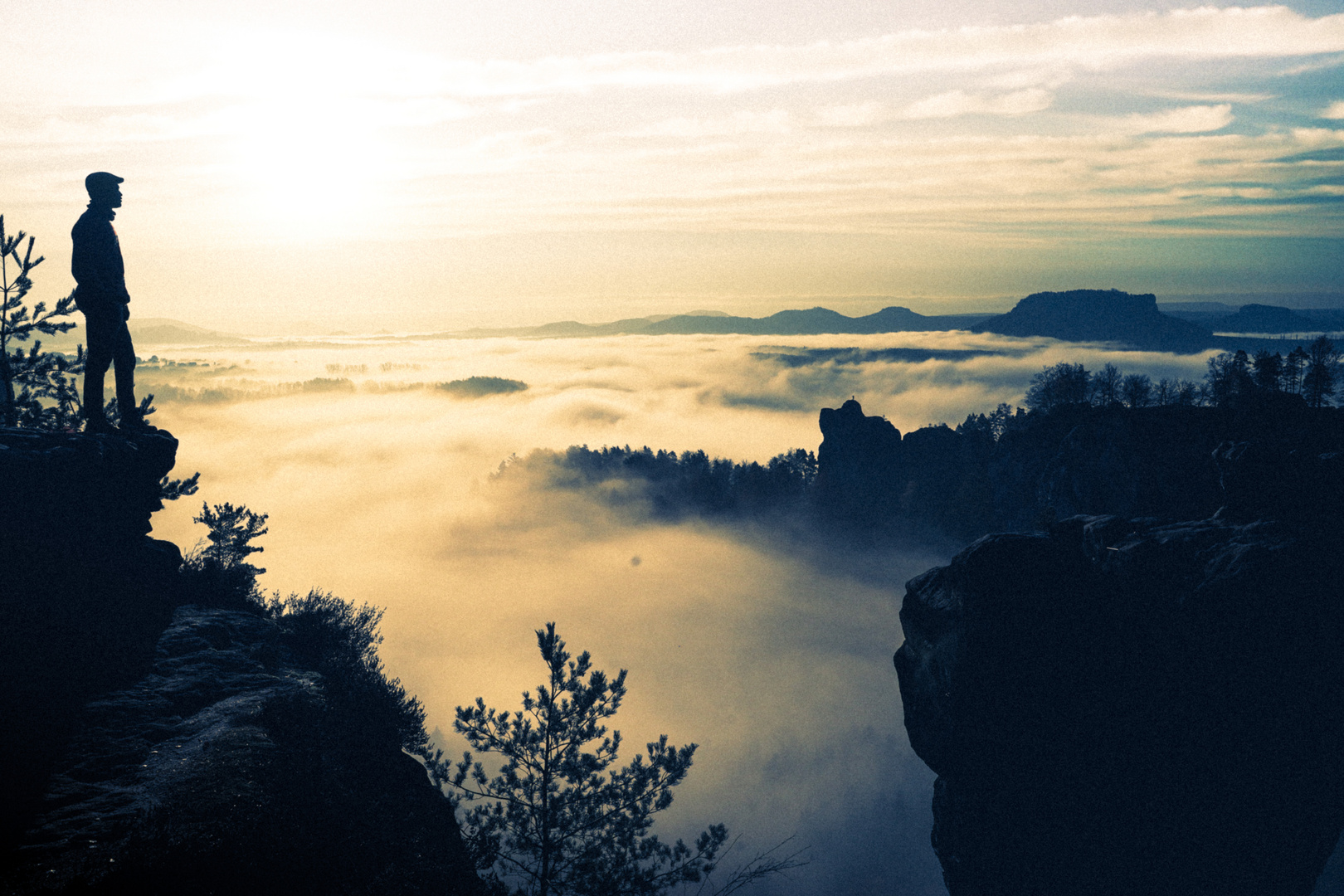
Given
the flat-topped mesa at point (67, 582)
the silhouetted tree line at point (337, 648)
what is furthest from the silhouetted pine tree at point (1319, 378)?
the flat-topped mesa at point (67, 582)

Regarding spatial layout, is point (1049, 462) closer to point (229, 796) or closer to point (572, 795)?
point (572, 795)

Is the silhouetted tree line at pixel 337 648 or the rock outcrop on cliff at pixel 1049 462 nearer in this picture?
the silhouetted tree line at pixel 337 648

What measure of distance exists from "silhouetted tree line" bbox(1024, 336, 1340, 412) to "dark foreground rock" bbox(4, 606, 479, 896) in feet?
230

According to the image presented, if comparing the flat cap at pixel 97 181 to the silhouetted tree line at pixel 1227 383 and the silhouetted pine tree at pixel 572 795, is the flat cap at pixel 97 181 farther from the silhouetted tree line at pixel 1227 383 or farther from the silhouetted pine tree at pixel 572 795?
the silhouetted tree line at pixel 1227 383

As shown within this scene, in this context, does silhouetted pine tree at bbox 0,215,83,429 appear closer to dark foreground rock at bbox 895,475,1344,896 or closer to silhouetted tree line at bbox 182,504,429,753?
silhouetted tree line at bbox 182,504,429,753

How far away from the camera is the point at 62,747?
1238cm

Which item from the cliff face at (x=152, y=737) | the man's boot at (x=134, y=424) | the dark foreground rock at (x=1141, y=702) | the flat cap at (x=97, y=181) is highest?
the flat cap at (x=97, y=181)

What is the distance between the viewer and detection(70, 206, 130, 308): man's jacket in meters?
17.1

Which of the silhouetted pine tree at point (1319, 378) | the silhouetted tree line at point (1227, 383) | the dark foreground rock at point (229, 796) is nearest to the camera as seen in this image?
the dark foreground rock at point (229, 796)

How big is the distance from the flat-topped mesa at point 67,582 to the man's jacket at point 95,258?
12.0 feet

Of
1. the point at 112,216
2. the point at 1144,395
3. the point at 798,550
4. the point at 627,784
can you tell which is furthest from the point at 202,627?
the point at 798,550

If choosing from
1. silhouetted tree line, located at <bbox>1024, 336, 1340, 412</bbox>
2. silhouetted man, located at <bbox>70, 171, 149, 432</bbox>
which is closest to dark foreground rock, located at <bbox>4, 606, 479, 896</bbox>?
silhouetted man, located at <bbox>70, 171, 149, 432</bbox>

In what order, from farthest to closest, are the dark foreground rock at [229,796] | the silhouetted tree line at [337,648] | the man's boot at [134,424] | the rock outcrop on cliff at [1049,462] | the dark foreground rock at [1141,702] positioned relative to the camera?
the rock outcrop on cliff at [1049,462] → the dark foreground rock at [1141,702] → the silhouetted tree line at [337,648] → the man's boot at [134,424] → the dark foreground rock at [229,796]

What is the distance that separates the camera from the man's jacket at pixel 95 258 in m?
17.1
